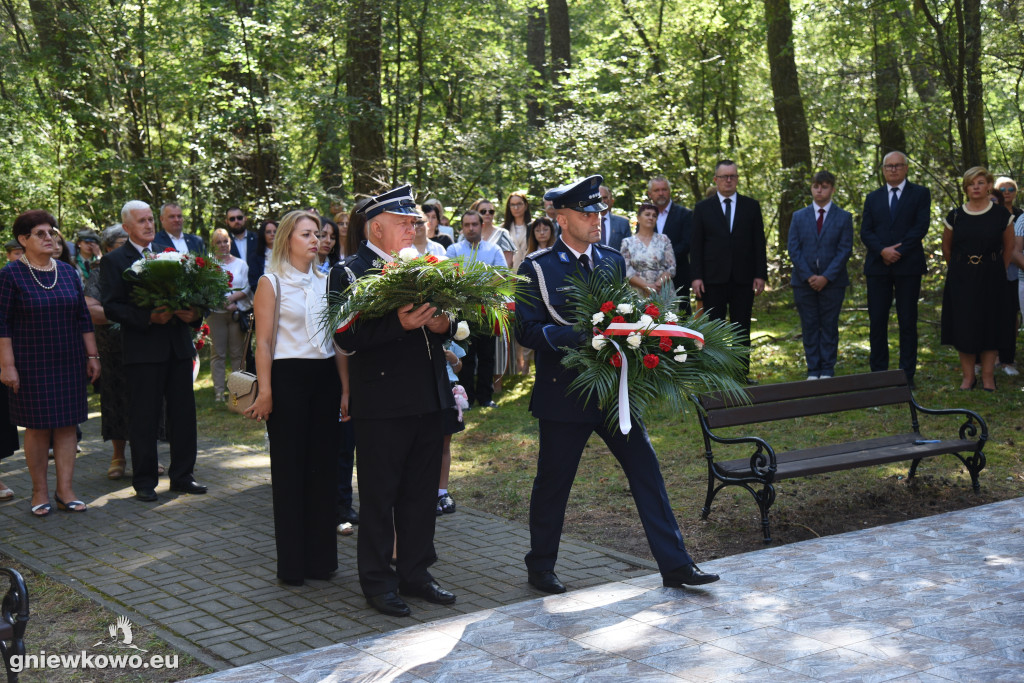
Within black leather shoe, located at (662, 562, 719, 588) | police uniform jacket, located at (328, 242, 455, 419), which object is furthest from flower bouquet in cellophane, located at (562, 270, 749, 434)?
black leather shoe, located at (662, 562, 719, 588)

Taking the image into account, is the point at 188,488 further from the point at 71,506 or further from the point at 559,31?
the point at 559,31

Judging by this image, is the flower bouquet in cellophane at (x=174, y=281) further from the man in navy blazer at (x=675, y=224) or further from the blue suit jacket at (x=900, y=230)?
the blue suit jacket at (x=900, y=230)

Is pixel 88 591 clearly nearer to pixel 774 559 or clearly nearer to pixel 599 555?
pixel 599 555

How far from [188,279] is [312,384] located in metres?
2.77

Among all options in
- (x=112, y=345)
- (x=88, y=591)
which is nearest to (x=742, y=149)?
(x=112, y=345)

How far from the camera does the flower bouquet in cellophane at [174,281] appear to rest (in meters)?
8.29

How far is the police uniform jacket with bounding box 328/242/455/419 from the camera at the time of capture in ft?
18.2

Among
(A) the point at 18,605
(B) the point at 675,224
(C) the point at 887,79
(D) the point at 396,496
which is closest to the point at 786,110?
(C) the point at 887,79

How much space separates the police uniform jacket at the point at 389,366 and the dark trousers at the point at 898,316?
7180 mm

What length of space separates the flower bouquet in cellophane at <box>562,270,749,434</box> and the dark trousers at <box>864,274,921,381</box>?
21.4 feet

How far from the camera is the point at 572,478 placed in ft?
19.2

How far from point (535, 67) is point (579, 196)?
1809 centimetres

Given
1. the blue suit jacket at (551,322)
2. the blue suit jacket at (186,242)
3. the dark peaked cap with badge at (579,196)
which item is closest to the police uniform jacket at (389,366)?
the blue suit jacket at (551,322)

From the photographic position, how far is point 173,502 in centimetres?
848
